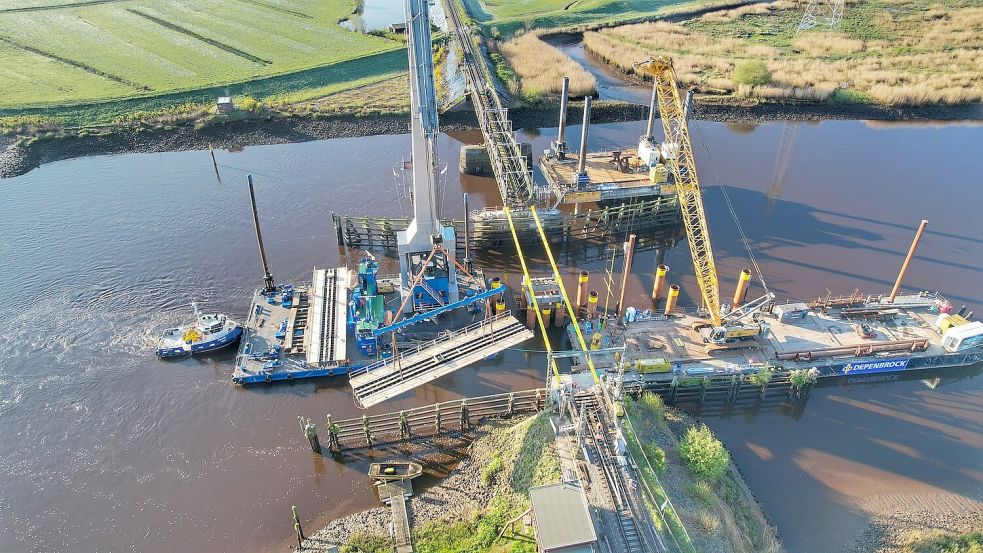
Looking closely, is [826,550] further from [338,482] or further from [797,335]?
[338,482]

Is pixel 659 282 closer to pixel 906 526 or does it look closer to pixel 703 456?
pixel 703 456

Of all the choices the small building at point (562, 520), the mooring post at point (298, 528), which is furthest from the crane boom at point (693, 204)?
the mooring post at point (298, 528)

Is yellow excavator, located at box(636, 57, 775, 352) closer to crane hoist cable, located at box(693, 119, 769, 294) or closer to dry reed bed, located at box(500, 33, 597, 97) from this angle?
crane hoist cable, located at box(693, 119, 769, 294)

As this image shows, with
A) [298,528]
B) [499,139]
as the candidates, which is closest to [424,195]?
[298,528]

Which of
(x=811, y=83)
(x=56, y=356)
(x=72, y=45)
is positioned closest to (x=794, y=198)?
(x=811, y=83)

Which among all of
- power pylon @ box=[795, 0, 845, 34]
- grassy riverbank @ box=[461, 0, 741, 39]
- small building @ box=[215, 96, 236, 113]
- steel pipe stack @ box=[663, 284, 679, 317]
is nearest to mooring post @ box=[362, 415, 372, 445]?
steel pipe stack @ box=[663, 284, 679, 317]

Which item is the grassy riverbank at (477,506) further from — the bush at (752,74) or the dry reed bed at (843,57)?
the dry reed bed at (843,57)
